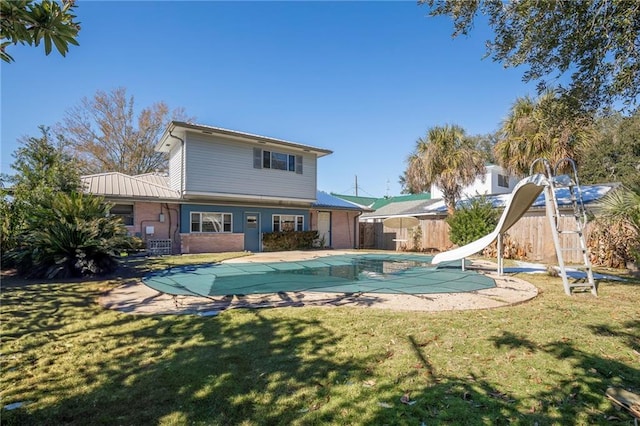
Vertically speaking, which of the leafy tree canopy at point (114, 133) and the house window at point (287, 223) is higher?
the leafy tree canopy at point (114, 133)

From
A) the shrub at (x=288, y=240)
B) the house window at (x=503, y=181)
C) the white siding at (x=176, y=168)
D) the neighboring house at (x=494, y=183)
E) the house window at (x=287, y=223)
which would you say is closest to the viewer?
the white siding at (x=176, y=168)

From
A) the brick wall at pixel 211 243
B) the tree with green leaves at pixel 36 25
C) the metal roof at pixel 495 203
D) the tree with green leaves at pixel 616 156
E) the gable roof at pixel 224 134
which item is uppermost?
the tree with green leaves at pixel 616 156

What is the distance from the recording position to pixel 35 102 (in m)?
14.0

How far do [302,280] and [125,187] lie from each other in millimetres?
11833

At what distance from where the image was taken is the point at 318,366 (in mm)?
3355

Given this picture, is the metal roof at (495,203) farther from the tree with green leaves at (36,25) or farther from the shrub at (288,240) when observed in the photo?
the tree with green leaves at (36,25)

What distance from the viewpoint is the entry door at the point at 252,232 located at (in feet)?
59.4

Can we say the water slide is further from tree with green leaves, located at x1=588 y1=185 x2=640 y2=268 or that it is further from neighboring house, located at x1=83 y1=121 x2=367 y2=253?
neighboring house, located at x1=83 y1=121 x2=367 y2=253

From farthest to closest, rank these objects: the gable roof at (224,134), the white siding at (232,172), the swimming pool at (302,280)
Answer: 1. the white siding at (232,172)
2. the gable roof at (224,134)
3. the swimming pool at (302,280)

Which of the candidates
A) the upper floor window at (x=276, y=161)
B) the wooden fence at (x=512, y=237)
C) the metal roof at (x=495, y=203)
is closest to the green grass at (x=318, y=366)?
the metal roof at (x=495, y=203)

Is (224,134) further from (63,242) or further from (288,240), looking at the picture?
(63,242)

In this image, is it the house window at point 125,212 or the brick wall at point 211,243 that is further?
the brick wall at point 211,243

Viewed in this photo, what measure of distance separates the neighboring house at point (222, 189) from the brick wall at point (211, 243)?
1.8 inches

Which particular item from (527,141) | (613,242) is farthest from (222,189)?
(613,242)
